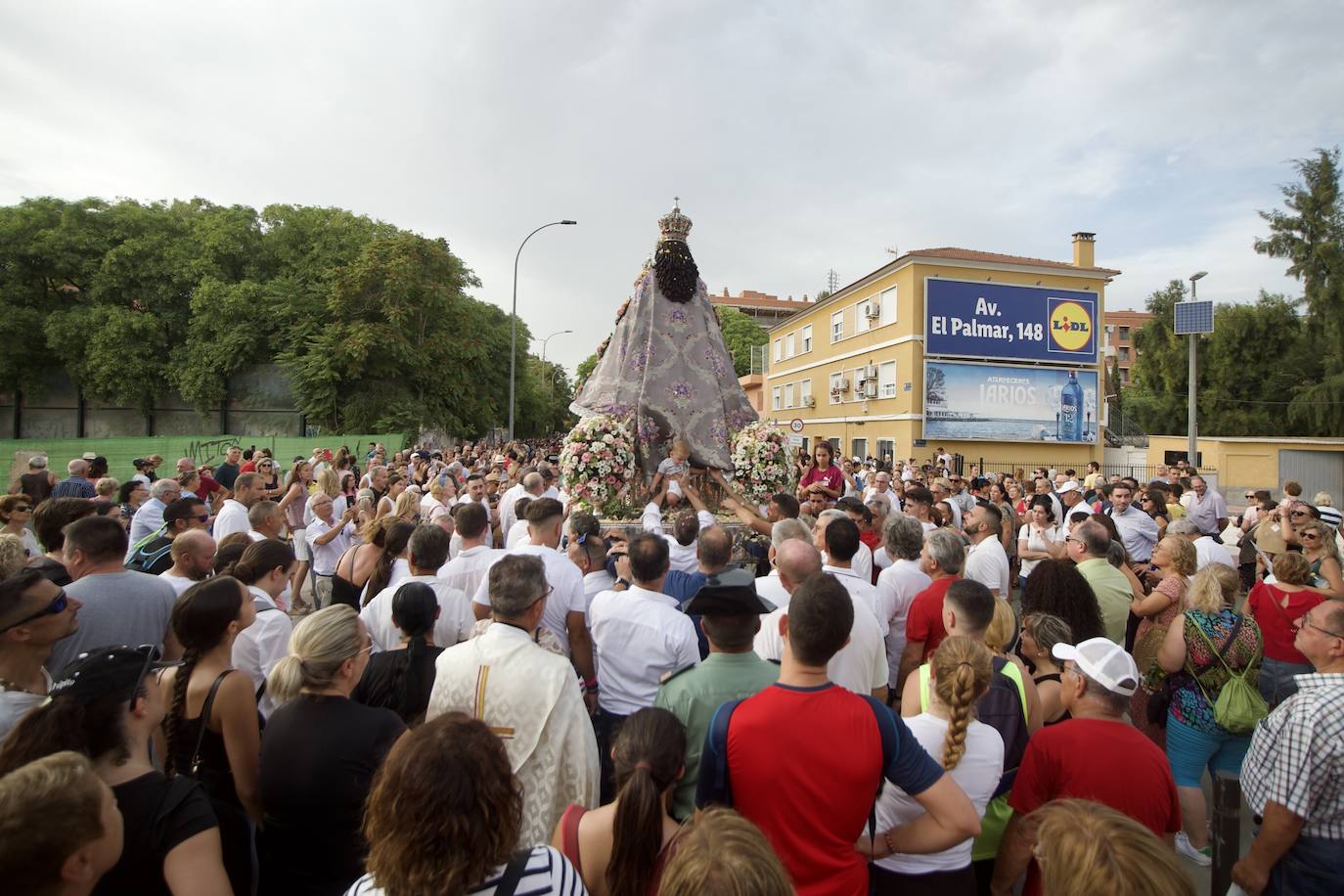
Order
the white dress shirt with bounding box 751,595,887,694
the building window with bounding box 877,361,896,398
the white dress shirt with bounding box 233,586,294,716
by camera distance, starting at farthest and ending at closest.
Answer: the building window with bounding box 877,361,896,398
the white dress shirt with bounding box 233,586,294,716
the white dress shirt with bounding box 751,595,887,694

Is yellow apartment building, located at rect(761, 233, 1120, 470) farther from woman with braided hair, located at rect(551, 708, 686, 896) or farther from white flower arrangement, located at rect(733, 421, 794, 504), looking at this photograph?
woman with braided hair, located at rect(551, 708, 686, 896)

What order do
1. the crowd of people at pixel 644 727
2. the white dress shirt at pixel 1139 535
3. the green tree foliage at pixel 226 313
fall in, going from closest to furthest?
the crowd of people at pixel 644 727 → the white dress shirt at pixel 1139 535 → the green tree foliage at pixel 226 313

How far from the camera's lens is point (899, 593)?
4.69 meters

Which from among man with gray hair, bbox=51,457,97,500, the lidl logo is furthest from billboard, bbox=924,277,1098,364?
man with gray hair, bbox=51,457,97,500

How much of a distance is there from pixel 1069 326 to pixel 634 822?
31.8m

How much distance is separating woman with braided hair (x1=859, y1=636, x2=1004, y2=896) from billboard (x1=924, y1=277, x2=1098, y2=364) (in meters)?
27.2

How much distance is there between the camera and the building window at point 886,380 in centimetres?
2941

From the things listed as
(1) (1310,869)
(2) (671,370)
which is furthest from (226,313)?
(1) (1310,869)

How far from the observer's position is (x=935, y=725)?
2639 millimetres

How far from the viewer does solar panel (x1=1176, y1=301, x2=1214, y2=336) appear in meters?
19.0

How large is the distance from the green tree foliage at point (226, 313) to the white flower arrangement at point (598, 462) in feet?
74.9

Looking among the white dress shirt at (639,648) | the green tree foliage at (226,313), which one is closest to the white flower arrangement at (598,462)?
the white dress shirt at (639,648)

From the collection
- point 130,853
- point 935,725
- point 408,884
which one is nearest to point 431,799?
point 408,884

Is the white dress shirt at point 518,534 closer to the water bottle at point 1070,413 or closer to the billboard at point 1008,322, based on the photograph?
the billboard at point 1008,322
